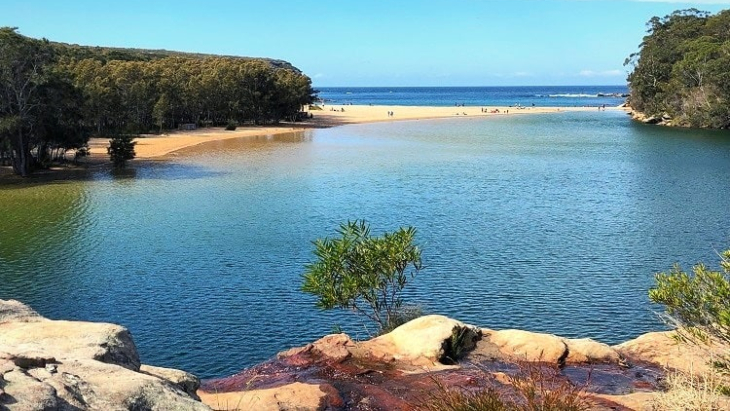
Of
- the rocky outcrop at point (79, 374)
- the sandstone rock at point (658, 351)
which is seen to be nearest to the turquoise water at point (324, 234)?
the sandstone rock at point (658, 351)

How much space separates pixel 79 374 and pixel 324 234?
925 inches

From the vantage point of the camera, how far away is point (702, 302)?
9.80m

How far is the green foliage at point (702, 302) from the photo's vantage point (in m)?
9.11

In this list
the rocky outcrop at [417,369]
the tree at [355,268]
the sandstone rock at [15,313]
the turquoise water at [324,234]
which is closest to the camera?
the sandstone rock at [15,313]

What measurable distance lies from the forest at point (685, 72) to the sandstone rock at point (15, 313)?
86136 mm

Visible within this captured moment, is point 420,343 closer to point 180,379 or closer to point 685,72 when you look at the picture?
point 180,379

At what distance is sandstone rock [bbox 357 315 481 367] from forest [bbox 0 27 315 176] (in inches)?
1439

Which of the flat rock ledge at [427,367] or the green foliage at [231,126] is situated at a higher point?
the green foliage at [231,126]

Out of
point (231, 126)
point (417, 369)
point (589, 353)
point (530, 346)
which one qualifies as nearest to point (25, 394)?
point (417, 369)

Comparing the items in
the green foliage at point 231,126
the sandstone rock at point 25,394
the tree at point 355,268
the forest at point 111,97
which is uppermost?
the forest at point 111,97

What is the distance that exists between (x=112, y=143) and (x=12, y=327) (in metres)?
47.6

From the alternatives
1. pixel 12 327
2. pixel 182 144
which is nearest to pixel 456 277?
pixel 12 327

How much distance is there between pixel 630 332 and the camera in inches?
758

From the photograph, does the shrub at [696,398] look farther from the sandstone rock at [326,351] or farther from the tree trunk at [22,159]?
the tree trunk at [22,159]
